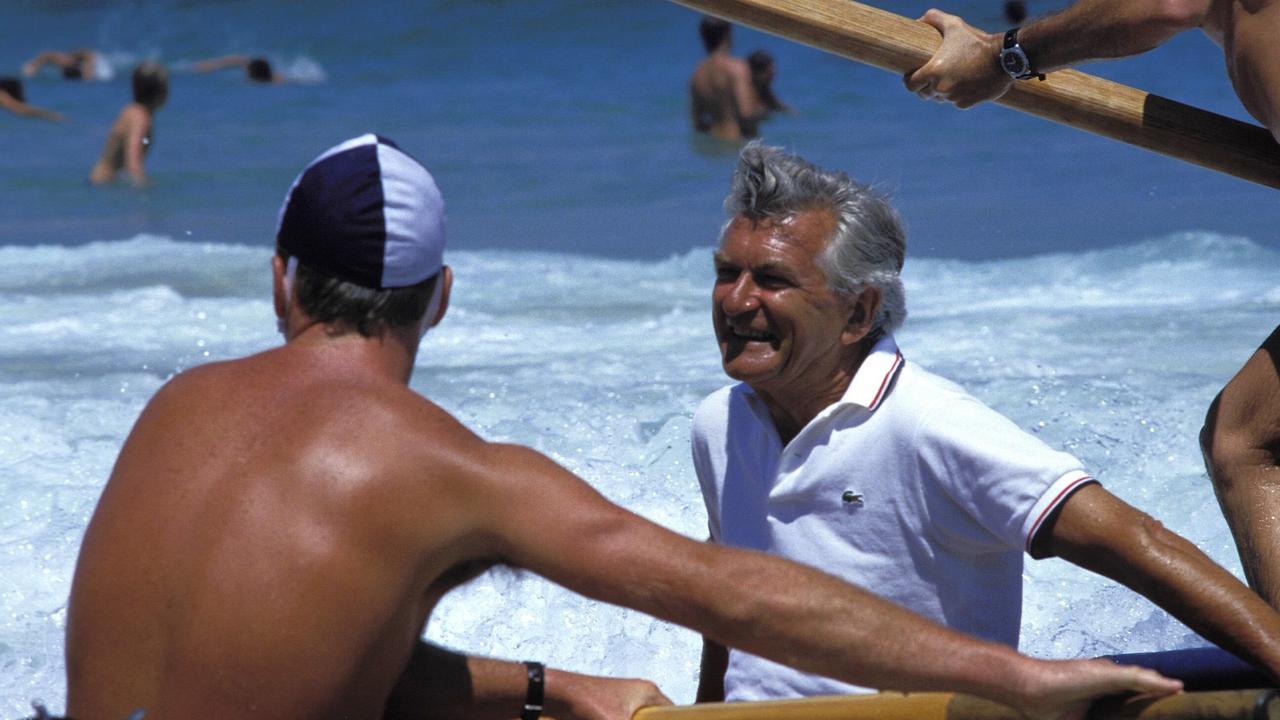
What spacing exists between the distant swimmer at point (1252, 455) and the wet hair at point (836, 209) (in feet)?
2.35

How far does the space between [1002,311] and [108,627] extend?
6.79 meters

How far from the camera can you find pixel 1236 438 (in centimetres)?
323

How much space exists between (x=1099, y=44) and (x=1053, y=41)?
0.10m

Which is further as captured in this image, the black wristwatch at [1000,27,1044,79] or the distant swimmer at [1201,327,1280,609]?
the black wristwatch at [1000,27,1044,79]

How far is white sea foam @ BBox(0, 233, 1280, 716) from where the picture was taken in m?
4.59

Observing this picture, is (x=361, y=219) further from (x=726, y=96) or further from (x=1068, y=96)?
(x=726, y=96)

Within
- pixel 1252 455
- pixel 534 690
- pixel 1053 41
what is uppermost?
pixel 1053 41

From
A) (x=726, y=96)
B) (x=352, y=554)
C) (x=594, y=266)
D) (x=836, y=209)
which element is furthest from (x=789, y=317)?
(x=726, y=96)

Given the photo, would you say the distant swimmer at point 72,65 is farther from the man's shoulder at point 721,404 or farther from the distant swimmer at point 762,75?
the man's shoulder at point 721,404

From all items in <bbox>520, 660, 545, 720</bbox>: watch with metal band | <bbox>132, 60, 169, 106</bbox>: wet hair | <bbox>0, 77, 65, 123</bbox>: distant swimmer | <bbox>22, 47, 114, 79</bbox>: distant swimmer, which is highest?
<bbox>520, 660, 545, 720</bbox>: watch with metal band

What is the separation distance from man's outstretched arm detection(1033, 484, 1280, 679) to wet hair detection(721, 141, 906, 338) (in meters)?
0.59

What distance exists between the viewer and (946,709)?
2.27 meters

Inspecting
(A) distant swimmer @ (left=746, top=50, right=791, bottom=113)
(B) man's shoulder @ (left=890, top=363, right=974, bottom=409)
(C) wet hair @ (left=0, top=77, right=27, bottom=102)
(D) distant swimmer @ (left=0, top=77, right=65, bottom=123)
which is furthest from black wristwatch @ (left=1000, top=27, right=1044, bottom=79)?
(C) wet hair @ (left=0, top=77, right=27, bottom=102)

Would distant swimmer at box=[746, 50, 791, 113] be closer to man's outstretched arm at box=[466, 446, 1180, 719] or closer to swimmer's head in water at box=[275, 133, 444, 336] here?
swimmer's head in water at box=[275, 133, 444, 336]
